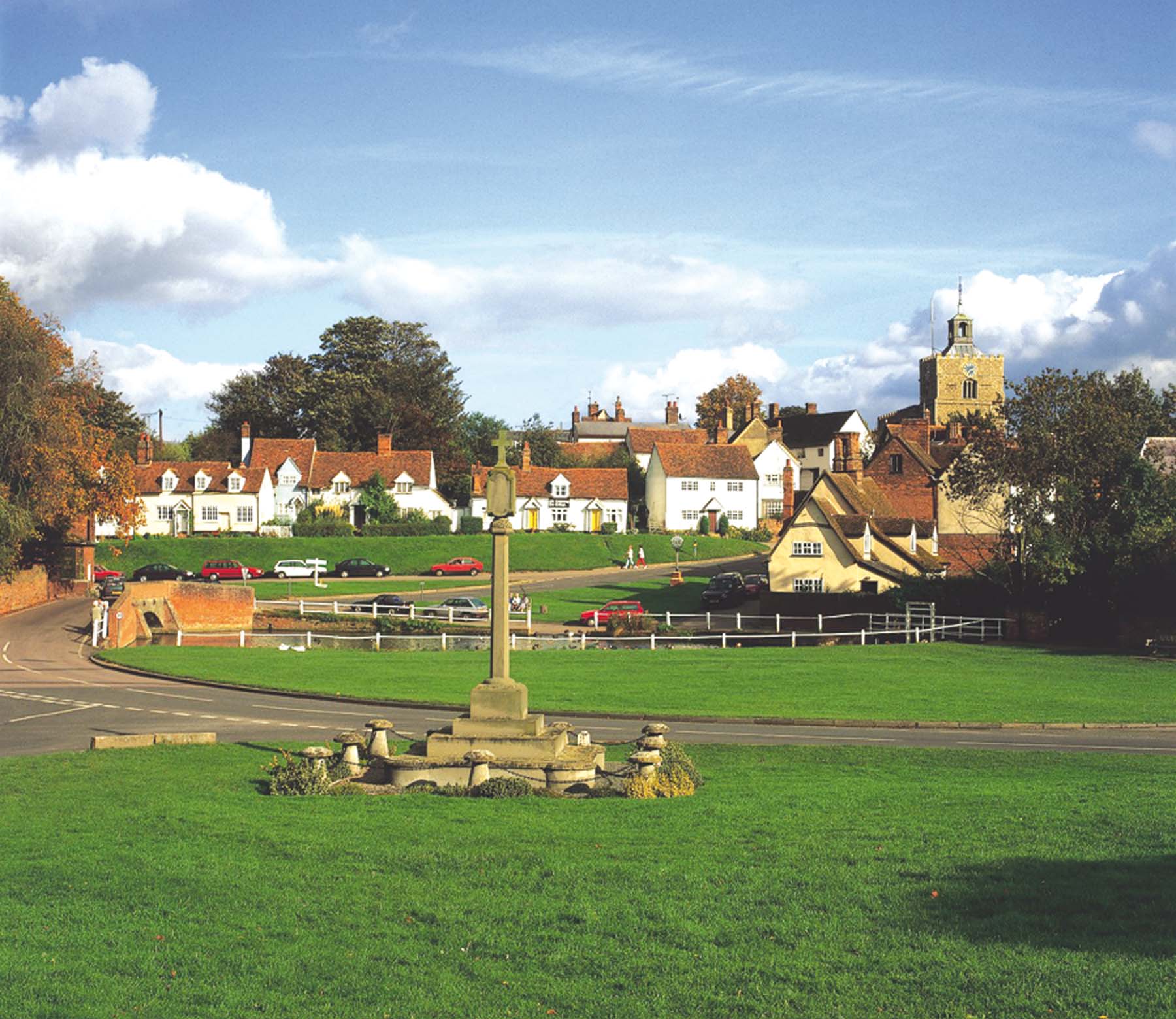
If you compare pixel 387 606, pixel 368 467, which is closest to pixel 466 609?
pixel 387 606

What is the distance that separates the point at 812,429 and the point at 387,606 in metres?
84.6

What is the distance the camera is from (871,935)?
10297 mm

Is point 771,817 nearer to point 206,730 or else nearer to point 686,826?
point 686,826

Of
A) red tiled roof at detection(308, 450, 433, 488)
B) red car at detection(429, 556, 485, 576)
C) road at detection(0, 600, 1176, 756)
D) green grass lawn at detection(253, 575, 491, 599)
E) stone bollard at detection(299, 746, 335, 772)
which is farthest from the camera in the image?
red tiled roof at detection(308, 450, 433, 488)

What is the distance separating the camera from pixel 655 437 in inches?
4697

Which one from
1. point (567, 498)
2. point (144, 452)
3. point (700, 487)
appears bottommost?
point (567, 498)

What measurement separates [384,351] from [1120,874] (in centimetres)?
11391

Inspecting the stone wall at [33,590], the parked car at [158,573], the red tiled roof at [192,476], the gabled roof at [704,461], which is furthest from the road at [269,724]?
the gabled roof at [704,461]

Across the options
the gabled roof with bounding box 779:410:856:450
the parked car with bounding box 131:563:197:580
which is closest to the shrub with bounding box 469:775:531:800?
the parked car with bounding box 131:563:197:580

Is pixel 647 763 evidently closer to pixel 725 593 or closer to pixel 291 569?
pixel 725 593

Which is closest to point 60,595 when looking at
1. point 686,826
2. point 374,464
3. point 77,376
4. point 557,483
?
point 77,376

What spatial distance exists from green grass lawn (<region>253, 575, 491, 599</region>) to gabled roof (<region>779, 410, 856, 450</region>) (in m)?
60.4

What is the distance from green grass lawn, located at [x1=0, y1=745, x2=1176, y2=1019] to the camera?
915cm

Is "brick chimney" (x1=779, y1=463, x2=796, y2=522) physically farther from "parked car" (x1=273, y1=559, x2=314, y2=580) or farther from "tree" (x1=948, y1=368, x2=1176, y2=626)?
"parked car" (x1=273, y1=559, x2=314, y2=580)
